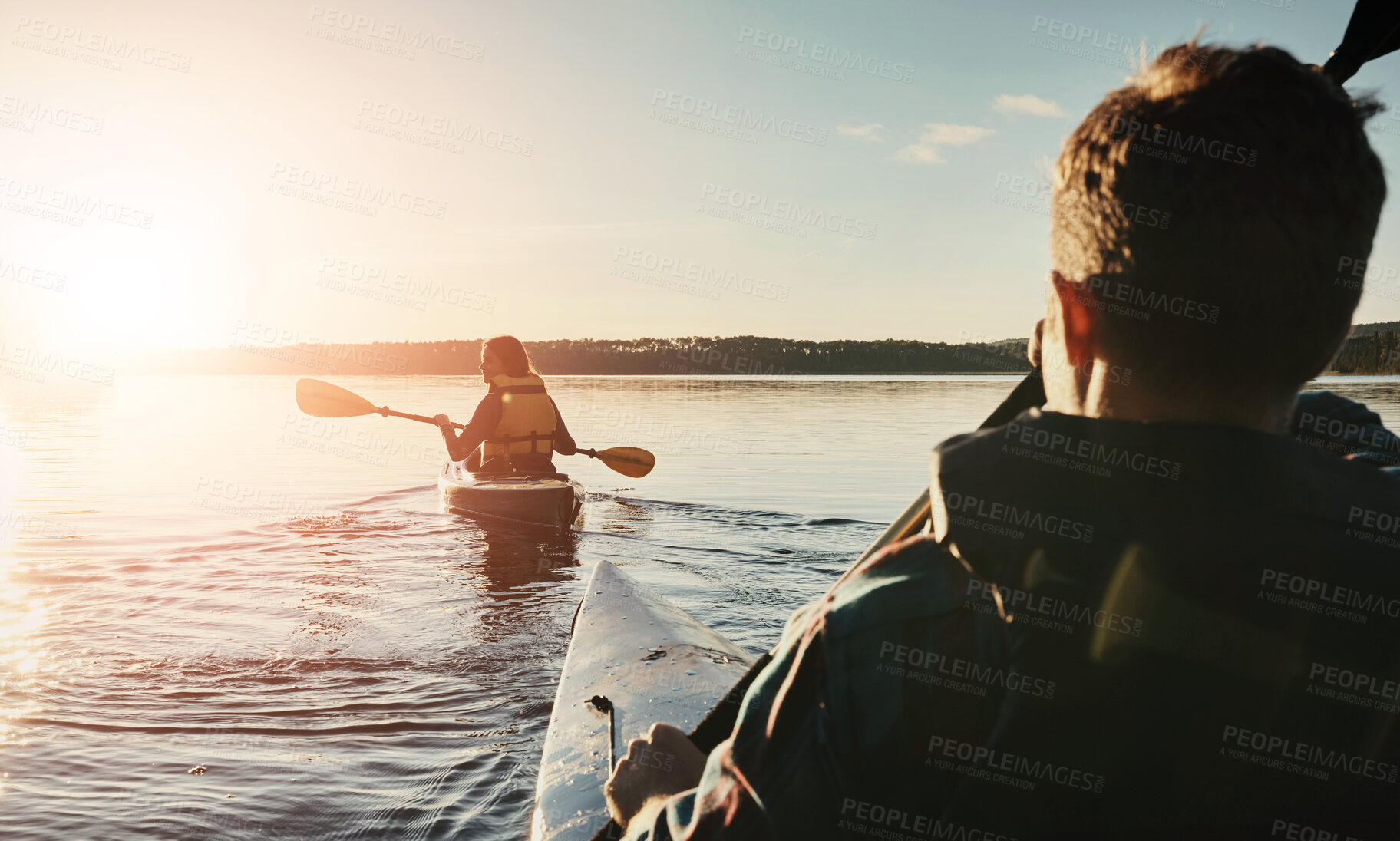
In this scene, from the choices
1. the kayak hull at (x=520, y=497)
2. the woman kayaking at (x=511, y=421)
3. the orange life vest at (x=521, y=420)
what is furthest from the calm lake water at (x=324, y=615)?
the orange life vest at (x=521, y=420)

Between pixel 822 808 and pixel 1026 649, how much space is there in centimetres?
26

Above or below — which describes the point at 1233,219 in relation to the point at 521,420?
above

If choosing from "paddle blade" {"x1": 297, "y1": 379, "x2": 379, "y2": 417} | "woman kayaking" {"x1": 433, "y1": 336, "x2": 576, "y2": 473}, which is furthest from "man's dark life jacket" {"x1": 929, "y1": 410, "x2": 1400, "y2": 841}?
"paddle blade" {"x1": 297, "y1": 379, "x2": 379, "y2": 417}

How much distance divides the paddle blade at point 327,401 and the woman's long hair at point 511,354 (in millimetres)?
2315

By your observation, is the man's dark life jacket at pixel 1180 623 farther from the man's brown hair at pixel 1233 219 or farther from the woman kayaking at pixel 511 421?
the woman kayaking at pixel 511 421

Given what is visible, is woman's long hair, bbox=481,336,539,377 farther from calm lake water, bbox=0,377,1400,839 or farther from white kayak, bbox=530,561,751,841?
white kayak, bbox=530,561,751,841

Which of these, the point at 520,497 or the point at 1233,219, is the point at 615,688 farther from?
the point at 520,497

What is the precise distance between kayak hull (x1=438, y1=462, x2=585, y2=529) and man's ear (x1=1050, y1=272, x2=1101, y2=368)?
944 cm

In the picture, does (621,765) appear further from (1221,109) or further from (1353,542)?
(1221,109)

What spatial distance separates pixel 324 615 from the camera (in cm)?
711

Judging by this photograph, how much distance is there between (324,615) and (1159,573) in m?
7.29

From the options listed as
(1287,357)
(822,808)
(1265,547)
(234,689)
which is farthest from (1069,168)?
(234,689)

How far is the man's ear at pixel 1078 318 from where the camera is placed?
37.0 inches

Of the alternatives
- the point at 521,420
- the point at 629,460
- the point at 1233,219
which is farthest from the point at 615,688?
the point at 629,460
